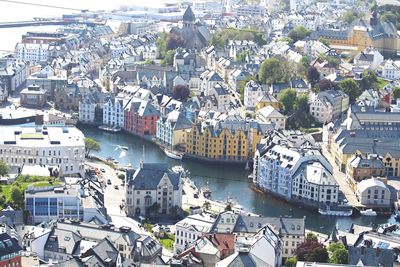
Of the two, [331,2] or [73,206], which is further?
[331,2]

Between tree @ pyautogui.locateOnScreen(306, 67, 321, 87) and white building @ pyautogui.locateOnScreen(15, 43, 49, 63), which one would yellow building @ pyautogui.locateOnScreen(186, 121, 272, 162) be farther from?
white building @ pyautogui.locateOnScreen(15, 43, 49, 63)

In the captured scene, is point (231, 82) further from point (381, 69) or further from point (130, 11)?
point (130, 11)

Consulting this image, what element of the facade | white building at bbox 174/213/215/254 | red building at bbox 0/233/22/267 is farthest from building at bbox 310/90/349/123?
red building at bbox 0/233/22/267

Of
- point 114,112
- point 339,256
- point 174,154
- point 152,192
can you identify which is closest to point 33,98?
point 114,112

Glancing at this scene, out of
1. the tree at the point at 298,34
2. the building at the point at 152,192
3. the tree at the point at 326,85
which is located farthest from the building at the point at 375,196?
the tree at the point at 298,34

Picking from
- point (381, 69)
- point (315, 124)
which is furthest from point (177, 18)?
point (315, 124)

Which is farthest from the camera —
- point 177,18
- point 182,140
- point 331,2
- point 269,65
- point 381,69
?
point 331,2
